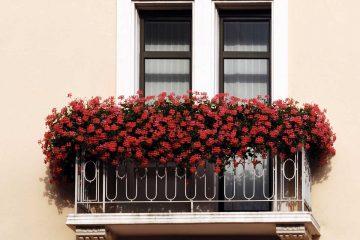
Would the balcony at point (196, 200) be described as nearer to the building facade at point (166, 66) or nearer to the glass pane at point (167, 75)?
the building facade at point (166, 66)

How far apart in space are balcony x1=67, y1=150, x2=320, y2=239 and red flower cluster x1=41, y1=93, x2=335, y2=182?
0.72 feet

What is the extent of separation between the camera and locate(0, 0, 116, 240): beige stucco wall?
18469 millimetres

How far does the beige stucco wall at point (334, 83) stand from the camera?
18.1m

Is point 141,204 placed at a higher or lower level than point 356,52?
lower

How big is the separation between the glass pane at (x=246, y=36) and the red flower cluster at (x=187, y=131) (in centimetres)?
134

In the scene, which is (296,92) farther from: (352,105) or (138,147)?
(138,147)

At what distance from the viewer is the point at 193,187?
59.9 feet

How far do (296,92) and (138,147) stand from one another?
2005mm

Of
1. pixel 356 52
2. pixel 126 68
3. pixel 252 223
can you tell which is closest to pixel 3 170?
pixel 126 68

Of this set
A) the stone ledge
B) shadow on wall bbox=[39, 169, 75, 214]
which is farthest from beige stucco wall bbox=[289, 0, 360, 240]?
shadow on wall bbox=[39, 169, 75, 214]

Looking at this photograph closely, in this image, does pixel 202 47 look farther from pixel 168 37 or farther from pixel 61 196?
pixel 61 196

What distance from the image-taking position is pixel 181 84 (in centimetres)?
1909

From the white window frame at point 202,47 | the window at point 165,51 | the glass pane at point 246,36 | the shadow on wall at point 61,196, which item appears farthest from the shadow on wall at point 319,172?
the shadow on wall at point 61,196

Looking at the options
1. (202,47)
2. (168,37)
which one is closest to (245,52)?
(202,47)
